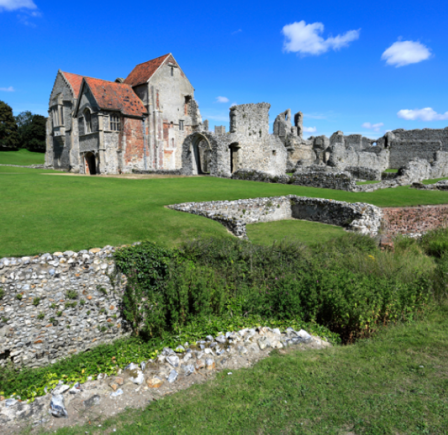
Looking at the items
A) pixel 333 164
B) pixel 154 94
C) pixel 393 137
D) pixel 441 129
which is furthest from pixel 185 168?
pixel 441 129

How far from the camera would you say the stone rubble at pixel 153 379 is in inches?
195

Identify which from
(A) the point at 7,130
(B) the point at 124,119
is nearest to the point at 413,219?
(B) the point at 124,119

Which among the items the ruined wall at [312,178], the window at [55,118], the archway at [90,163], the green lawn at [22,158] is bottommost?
the ruined wall at [312,178]

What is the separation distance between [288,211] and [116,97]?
24.6 m

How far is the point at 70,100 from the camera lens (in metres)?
37.9

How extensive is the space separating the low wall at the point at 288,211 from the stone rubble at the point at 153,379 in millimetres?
6726

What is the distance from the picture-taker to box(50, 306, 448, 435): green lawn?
14.4 ft

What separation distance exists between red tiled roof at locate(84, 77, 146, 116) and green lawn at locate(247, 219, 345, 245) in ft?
77.9

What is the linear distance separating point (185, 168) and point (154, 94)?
11.4 m

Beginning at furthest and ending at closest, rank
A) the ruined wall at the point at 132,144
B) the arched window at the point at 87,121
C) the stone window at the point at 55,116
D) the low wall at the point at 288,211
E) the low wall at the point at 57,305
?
the stone window at the point at 55,116 → the ruined wall at the point at 132,144 → the arched window at the point at 87,121 → the low wall at the point at 288,211 → the low wall at the point at 57,305

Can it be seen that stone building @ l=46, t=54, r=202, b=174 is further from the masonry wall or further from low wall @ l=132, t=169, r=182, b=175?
the masonry wall

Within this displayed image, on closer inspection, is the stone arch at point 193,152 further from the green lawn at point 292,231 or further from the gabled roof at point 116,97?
the green lawn at point 292,231

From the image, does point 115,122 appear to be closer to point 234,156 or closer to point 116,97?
point 116,97

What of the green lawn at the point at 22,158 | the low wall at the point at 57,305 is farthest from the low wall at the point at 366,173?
the green lawn at the point at 22,158
